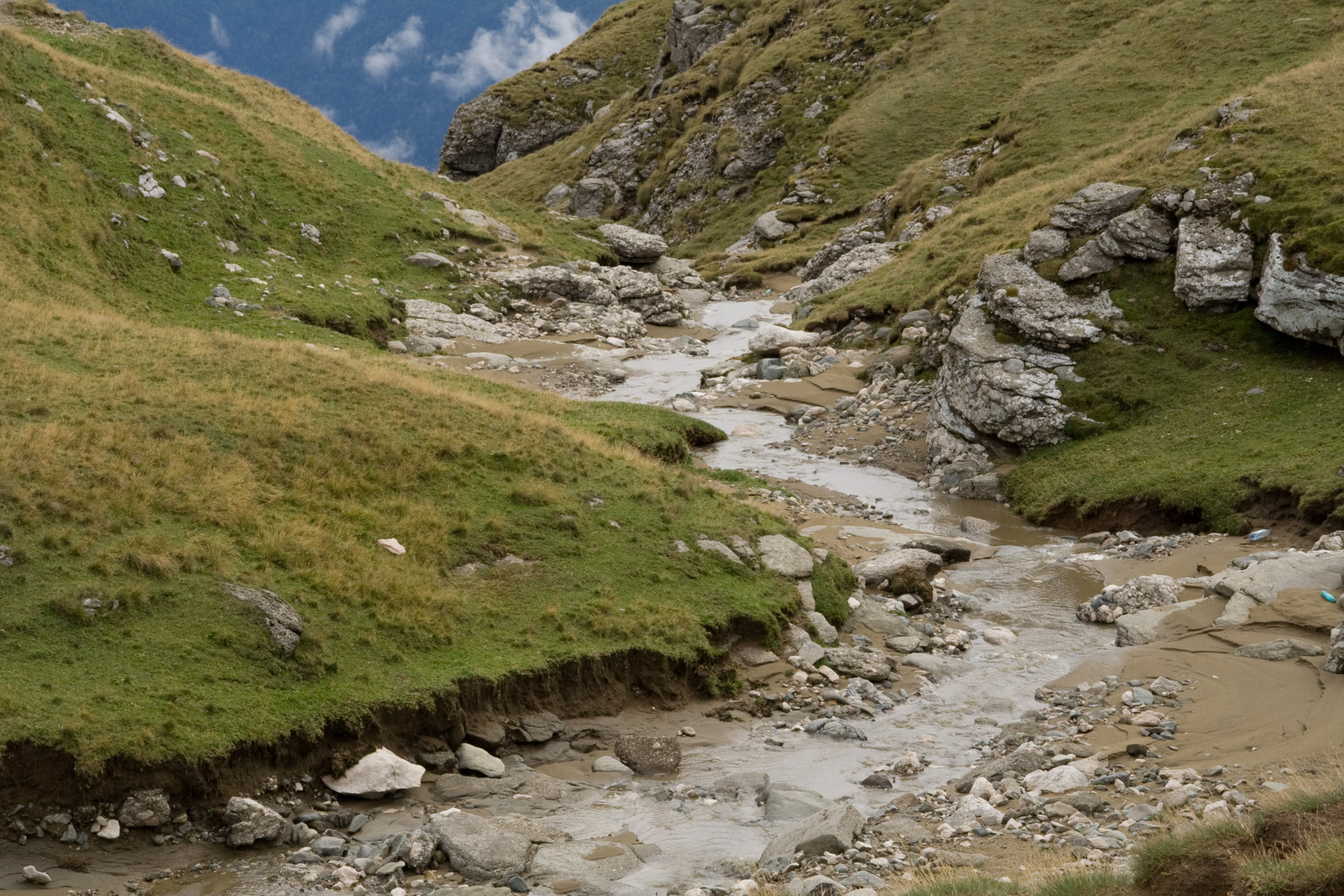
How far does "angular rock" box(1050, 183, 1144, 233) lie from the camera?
37688 millimetres

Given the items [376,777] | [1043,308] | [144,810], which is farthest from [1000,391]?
[144,810]

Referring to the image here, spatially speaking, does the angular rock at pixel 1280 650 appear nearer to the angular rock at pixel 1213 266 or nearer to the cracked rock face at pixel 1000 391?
the cracked rock face at pixel 1000 391

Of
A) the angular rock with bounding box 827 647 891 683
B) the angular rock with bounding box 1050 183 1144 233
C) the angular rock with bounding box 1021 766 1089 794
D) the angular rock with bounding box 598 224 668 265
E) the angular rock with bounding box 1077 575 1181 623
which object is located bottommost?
the angular rock with bounding box 1021 766 1089 794

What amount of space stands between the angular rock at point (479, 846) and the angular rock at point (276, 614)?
3.95 metres

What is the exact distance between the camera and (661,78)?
132 metres

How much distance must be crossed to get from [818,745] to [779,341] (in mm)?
33784

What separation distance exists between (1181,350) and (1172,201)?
590 centimetres

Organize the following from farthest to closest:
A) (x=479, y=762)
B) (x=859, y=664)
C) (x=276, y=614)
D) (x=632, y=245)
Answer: (x=632, y=245) < (x=859, y=664) < (x=276, y=614) < (x=479, y=762)

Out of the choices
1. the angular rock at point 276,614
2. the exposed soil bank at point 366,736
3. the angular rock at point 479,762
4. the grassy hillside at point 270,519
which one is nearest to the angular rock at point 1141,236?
the grassy hillside at point 270,519

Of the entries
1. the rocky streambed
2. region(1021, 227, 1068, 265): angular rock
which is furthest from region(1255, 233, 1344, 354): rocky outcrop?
the rocky streambed

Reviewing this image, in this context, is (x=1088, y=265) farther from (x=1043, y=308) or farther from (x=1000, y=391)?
(x=1000, y=391)

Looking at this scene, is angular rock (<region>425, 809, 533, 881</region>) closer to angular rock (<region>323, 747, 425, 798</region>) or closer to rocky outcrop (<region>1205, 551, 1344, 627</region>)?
angular rock (<region>323, 747, 425, 798</region>)

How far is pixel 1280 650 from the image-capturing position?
17.5 m

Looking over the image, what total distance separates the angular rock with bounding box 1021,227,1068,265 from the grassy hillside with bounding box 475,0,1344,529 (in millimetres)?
1245
